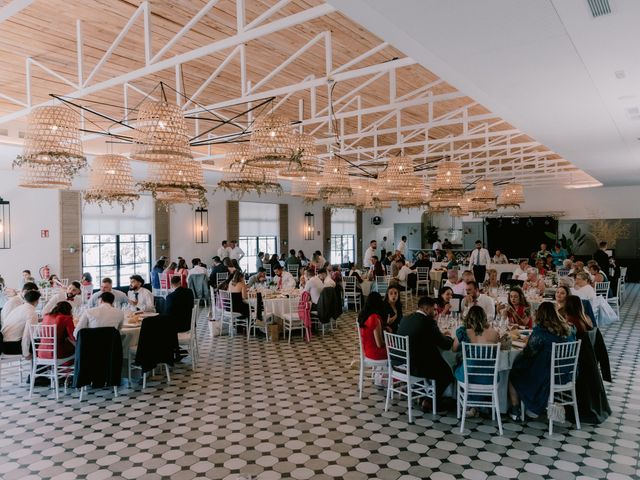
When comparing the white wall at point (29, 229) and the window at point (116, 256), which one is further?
the window at point (116, 256)

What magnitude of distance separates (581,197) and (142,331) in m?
19.1

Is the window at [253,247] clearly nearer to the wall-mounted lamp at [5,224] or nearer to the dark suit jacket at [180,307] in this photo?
the wall-mounted lamp at [5,224]

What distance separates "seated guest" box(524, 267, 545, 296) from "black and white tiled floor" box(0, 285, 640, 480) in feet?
7.96

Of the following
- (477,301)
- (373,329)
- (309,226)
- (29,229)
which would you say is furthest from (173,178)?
(309,226)

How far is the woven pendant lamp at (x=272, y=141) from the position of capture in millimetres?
5337

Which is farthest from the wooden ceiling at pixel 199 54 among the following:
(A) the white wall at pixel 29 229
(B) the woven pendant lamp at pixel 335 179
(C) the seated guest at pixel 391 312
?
(A) the white wall at pixel 29 229

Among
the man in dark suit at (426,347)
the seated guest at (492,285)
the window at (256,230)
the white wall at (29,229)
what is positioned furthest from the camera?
the window at (256,230)

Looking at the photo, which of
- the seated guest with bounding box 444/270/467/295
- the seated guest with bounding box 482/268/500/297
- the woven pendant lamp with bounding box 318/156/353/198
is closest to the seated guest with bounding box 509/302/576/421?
the seated guest with bounding box 444/270/467/295

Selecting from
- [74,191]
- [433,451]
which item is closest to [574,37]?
[433,451]

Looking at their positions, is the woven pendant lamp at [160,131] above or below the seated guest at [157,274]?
above

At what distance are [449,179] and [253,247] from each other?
37.3ft

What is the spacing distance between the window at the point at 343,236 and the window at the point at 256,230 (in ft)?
13.2

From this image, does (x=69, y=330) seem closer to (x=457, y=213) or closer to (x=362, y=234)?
(x=457, y=213)

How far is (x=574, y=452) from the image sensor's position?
4691 mm
